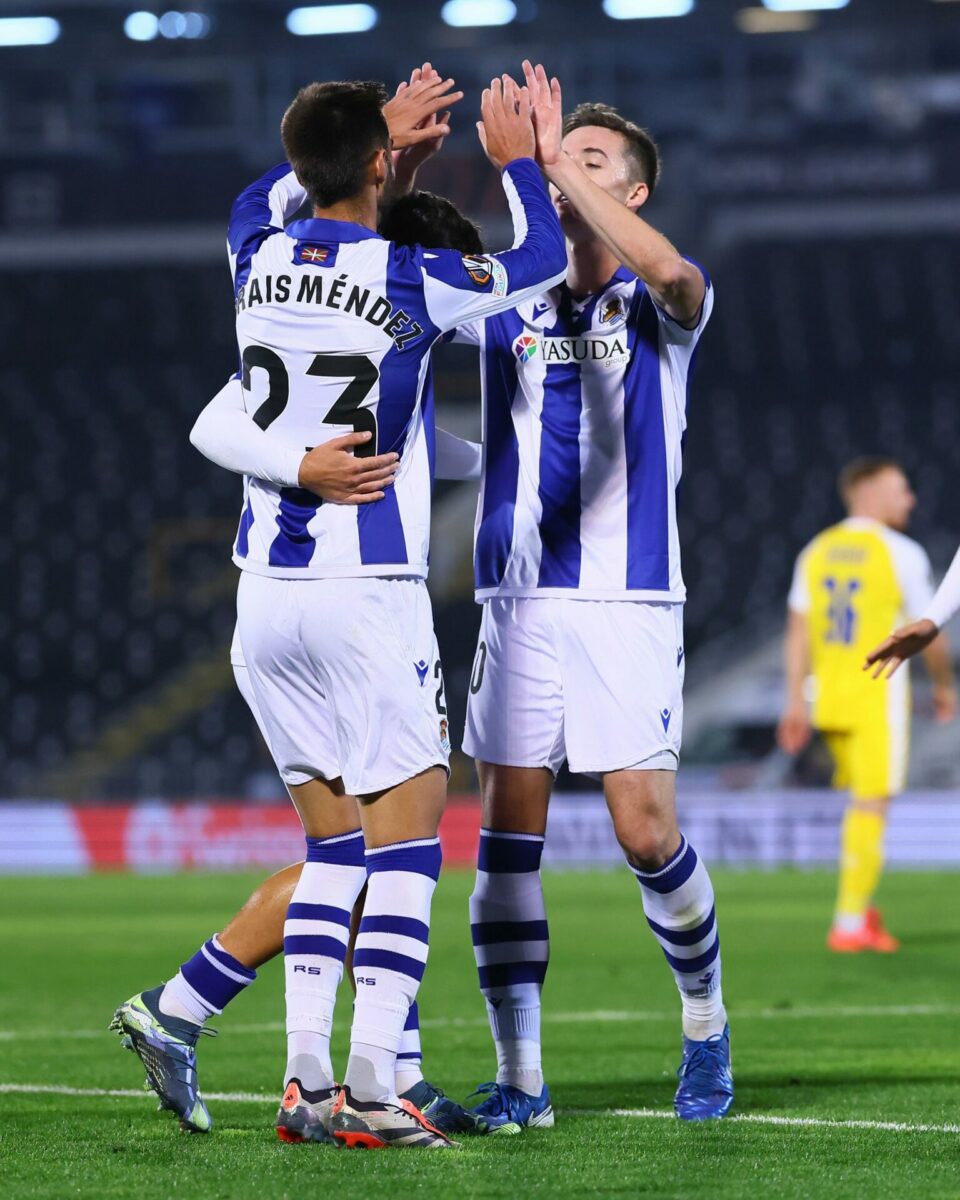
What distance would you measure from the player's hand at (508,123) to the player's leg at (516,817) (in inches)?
38.9

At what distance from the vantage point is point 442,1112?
12.7 ft

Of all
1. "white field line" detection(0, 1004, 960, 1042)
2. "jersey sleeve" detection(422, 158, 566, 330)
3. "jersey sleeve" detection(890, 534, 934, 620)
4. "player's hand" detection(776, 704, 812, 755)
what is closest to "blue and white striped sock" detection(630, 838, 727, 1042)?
"jersey sleeve" detection(422, 158, 566, 330)

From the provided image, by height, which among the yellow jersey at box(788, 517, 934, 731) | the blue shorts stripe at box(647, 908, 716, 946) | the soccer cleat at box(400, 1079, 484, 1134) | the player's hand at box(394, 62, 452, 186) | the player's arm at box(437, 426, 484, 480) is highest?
the player's hand at box(394, 62, 452, 186)

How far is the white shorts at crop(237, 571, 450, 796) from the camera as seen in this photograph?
360 centimetres

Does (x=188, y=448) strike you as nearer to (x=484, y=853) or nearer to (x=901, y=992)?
(x=901, y=992)

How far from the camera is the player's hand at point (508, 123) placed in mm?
3914

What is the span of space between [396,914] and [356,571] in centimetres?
67

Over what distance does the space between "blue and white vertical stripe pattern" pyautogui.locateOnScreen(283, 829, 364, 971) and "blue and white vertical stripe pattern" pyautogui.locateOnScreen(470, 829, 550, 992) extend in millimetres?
446

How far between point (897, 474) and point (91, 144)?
56.2ft

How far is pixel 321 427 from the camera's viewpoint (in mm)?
3658

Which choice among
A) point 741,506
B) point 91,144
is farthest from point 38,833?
point 91,144

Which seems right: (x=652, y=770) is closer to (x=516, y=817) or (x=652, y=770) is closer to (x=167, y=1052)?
(x=516, y=817)

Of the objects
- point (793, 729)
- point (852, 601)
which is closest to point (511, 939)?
point (793, 729)

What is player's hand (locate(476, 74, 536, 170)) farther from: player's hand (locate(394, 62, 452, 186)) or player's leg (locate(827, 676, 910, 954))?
player's leg (locate(827, 676, 910, 954))
